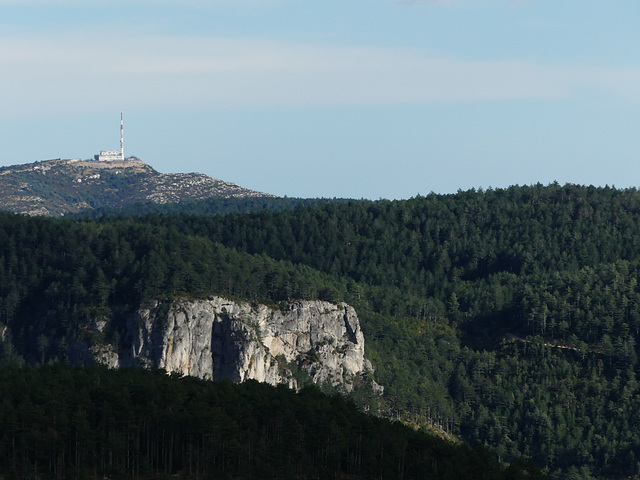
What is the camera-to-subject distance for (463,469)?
151m

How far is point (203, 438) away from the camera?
490 feet

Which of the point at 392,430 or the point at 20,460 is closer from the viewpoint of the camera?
the point at 20,460

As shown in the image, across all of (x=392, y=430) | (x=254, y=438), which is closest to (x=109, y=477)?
(x=254, y=438)

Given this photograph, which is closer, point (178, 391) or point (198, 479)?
point (198, 479)

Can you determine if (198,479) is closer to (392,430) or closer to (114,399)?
(114,399)

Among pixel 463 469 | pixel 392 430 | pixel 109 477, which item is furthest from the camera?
pixel 392 430

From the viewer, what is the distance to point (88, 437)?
146 m

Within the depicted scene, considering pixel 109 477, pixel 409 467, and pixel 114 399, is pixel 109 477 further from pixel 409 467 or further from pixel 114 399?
pixel 409 467

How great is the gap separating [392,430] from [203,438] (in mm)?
26756

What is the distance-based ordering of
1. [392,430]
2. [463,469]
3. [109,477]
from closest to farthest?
[109,477], [463,469], [392,430]

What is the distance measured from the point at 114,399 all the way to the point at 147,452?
8.57m

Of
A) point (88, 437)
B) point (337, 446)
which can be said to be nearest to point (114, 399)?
point (88, 437)

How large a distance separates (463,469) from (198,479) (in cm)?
3120

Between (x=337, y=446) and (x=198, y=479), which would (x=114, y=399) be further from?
(x=337, y=446)
